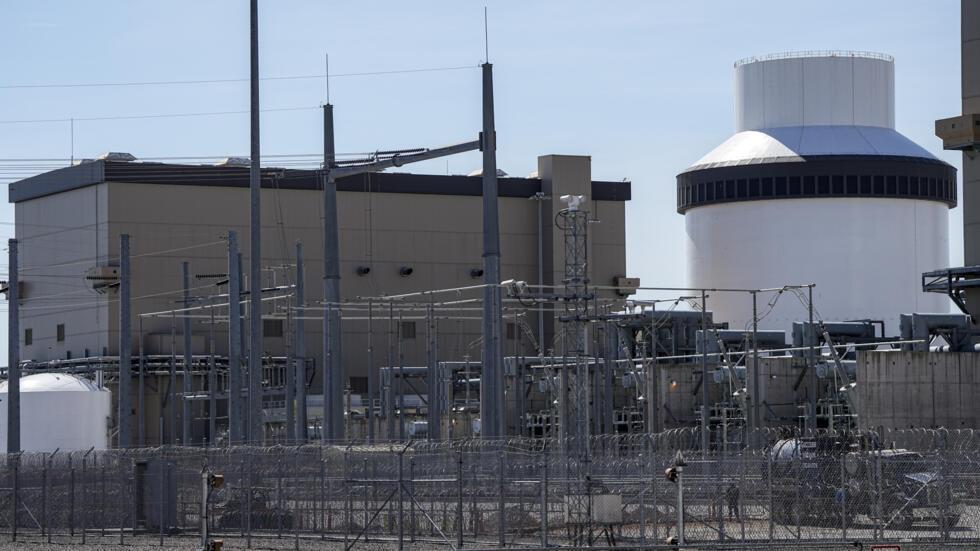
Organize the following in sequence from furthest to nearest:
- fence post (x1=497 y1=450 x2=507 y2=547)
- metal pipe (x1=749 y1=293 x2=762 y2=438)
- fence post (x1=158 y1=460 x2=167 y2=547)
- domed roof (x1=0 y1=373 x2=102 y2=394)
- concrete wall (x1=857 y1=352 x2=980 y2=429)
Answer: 1. domed roof (x1=0 y1=373 x2=102 y2=394)
2. metal pipe (x1=749 y1=293 x2=762 y2=438)
3. concrete wall (x1=857 y1=352 x2=980 y2=429)
4. fence post (x1=158 y1=460 x2=167 y2=547)
5. fence post (x1=497 y1=450 x2=507 y2=547)

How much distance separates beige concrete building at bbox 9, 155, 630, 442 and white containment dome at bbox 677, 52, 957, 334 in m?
11.2

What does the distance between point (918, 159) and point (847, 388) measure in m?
36.5

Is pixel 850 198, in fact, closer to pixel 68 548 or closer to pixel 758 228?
pixel 758 228

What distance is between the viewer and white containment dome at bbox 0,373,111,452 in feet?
218

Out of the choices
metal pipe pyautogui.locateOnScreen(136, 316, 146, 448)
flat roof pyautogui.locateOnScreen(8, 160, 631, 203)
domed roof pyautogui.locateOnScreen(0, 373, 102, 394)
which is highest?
flat roof pyautogui.locateOnScreen(8, 160, 631, 203)

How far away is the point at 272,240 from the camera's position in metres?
89.8

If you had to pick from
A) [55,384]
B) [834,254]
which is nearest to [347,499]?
[55,384]

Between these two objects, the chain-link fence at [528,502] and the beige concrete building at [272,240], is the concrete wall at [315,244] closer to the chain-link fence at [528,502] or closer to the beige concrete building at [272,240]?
the beige concrete building at [272,240]

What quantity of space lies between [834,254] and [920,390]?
38406 millimetres

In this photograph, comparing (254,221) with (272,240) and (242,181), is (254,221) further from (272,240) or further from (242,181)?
(272,240)

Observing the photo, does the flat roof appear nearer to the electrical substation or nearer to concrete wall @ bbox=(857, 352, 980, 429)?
the electrical substation

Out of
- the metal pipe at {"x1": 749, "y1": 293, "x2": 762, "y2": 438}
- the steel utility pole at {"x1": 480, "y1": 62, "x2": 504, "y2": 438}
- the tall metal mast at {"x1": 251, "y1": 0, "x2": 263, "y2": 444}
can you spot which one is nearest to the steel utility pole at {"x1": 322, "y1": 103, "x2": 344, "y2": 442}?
the tall metal mast at {"x1": 251, "y1": 0, "x2": 263, "y2": 444}

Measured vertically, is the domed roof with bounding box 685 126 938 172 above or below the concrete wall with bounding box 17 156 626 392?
above

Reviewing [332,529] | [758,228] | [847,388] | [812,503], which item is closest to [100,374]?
[758,228]
